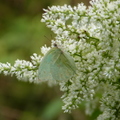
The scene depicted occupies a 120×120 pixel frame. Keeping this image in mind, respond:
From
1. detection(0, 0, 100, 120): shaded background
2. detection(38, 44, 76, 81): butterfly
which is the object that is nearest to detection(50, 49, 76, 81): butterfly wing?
detection(38, 44, 76, 81): butterfly

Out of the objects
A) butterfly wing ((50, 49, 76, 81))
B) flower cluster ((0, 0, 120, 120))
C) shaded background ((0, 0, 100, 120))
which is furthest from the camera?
shaded background ((0, 0, 100, 120))

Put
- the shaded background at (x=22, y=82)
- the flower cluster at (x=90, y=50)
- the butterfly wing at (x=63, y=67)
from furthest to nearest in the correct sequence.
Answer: the shaded background at (x=22, y=82) < the butterfly wing at (x=63, y=67) < the flower cluster at (x=90, y=50)

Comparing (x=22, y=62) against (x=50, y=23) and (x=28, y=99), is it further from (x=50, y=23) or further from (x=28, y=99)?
(x=28, y=99)

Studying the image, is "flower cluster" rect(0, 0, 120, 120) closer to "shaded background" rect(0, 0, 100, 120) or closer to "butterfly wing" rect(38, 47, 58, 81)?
"butterfly wing" rect(38, 47, 58, 81)

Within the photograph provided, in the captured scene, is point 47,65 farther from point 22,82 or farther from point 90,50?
point 22,82

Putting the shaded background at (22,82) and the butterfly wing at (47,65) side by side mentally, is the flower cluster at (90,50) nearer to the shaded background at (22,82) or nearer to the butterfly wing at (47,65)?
the butterfly wing at (47,65)

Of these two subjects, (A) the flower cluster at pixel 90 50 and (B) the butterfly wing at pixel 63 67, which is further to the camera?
(B) the butterfly wing at pixel 63 67

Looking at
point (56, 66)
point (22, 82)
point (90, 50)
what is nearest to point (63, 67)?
point (56, 66)

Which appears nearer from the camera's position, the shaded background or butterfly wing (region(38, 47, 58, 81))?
butterfly wing (region(38, 47, 58, 81))

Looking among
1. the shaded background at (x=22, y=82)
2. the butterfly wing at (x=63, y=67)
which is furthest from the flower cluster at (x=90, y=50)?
the shaded background at (x=22, y=82)
